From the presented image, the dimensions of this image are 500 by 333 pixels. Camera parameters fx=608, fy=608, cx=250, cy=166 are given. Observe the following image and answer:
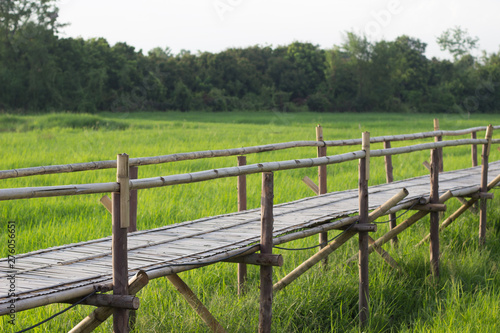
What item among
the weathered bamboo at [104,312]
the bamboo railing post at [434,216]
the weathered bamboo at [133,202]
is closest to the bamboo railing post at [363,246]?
the bamboo railing post at [434,216]

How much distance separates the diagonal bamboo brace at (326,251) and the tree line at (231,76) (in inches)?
983

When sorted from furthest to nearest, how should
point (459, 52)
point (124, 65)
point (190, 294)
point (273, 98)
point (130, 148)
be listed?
point (459, 52)
point (273, 98)
point (124, 65)
point (130, 148)
point (190, 294)

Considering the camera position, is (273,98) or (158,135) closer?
(158,135)

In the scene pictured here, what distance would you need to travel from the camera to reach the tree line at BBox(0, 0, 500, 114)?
30.7 meters

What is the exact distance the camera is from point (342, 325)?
4234mm

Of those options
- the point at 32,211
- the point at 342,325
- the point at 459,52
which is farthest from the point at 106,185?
the point at 459,52

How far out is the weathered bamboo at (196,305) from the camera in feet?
11.0

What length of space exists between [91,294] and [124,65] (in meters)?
33.2

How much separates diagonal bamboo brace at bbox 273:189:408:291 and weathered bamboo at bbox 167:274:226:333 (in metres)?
0.74

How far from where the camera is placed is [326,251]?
4.20 metres

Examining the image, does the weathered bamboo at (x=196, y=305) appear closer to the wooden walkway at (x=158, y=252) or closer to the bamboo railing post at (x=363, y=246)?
the wooden walkway at (x=158, y=252)

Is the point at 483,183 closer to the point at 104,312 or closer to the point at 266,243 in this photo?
the point at 266,243

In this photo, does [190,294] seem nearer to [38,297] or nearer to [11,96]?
[38,297]

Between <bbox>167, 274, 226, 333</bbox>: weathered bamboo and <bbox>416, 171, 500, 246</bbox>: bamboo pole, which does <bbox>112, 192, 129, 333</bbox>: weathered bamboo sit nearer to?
<bbox>167, 274, 226, 333</bbox>: weathered bamboo
